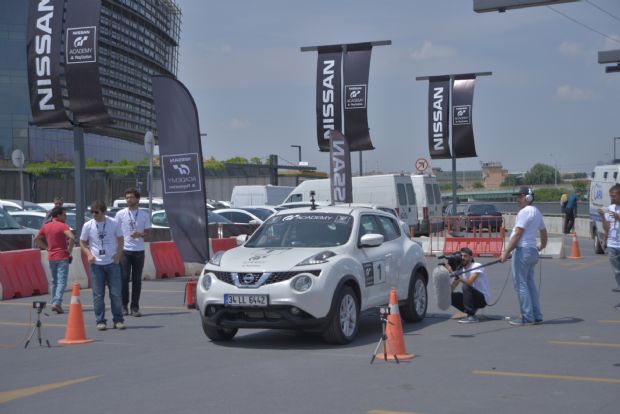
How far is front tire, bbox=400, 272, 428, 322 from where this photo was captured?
12.0 metres

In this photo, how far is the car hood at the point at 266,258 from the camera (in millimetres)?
9867

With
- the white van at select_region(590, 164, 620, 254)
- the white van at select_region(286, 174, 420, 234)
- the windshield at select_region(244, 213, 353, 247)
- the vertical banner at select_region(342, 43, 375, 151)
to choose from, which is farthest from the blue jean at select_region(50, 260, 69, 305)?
the white van at select_region(286, 174, 420, 234)

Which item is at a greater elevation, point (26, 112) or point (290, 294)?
point (26, 112)

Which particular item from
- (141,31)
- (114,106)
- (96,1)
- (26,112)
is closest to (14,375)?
(96,1)

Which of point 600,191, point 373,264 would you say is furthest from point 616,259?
point 600,191

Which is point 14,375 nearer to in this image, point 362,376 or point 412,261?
point 362,376

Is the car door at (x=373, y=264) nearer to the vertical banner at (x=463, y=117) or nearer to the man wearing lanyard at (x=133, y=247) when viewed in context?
the man wearing lanyard at (x=133, y=247)

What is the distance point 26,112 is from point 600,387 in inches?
2510

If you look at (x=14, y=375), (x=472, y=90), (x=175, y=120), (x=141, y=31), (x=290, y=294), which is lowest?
(x=14, y=375)

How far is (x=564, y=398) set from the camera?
7.09 m

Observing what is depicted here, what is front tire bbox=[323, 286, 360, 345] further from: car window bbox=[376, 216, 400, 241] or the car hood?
car window bbox=[376, 216, 400, 241]

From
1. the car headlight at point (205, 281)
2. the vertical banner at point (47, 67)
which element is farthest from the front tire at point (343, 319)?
the vertical banner at point (47, 67)

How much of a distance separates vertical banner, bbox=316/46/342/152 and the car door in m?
14.2

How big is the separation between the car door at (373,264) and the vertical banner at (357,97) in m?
14.1
